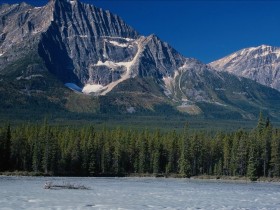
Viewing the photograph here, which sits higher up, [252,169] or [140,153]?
[140,153]

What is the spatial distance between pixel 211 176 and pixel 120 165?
99.4 feet

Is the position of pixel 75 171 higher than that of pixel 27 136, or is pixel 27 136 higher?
pixel 27 136

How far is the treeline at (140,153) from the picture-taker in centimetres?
14412

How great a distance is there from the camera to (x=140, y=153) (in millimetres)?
155375

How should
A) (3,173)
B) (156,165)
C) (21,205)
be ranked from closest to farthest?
1. (21,205)
2. (3,173)
3. (156,165)

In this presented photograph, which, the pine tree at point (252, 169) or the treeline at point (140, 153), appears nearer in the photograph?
the pine tree at point (252, 169)

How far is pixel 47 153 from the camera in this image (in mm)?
142625

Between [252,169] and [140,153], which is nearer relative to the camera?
[252,169]

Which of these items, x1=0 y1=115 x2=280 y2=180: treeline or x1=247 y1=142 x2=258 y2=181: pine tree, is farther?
x1=0 y1=115 x2=280 y2=180: treeline

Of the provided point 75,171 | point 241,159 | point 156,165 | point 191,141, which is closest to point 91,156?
point 75,171

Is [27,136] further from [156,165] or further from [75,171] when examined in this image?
[156,165]

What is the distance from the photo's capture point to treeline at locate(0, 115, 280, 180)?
14412cm

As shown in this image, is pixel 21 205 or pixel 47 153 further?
pixel 47 153

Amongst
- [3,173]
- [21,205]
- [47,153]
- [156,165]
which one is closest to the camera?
[21,205]
